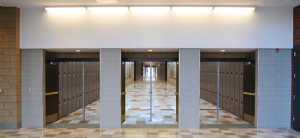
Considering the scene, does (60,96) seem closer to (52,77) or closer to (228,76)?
(52,77)

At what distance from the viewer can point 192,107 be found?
234 inches

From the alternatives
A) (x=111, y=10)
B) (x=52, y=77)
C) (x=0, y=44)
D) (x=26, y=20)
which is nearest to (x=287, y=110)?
(x=111, y=10)

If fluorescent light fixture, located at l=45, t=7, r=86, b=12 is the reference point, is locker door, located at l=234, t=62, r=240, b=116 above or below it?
below

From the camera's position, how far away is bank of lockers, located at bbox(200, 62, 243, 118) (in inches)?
295

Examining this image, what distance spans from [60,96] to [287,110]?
25.3 feet

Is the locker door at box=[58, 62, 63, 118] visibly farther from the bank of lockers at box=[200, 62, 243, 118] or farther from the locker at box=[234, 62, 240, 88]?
the locker at box=[234, 62, 240, 88]

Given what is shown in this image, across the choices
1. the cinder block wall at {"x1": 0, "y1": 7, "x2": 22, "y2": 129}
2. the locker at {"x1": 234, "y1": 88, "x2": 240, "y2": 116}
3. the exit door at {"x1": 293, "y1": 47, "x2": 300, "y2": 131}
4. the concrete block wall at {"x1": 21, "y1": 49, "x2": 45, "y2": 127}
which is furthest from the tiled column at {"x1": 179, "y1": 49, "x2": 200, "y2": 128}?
the cinder block wall at {"x1": 0, "y1": 7, "x2": 22, "y2": 129}

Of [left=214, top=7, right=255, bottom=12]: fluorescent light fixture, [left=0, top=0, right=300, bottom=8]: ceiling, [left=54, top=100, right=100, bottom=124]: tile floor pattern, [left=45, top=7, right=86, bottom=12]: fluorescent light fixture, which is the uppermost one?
[left=0, top=0, right=300, bottom=8]: ceiling

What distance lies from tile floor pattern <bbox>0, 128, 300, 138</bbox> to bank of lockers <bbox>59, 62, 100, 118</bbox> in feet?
5.40

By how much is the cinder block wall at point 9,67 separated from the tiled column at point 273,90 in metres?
7.47

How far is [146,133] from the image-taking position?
18.2ft

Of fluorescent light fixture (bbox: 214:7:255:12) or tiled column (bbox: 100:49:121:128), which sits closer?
fluorescent light fixture (bbox: 214:7:255:12)

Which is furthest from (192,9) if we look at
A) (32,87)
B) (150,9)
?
(32,87)

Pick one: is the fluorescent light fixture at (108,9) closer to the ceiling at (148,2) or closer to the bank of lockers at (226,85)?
the ceiling at (148,2)
